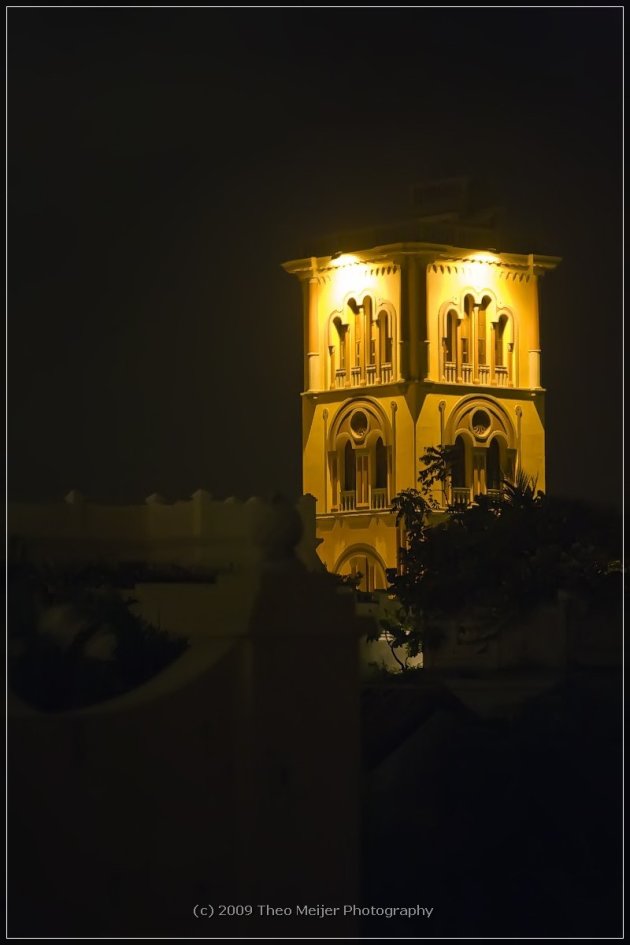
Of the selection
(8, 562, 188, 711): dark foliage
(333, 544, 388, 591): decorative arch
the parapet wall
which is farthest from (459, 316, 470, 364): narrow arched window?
(8, 562, 188, 711): dark foliage

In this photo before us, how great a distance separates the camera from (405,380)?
1886 inches

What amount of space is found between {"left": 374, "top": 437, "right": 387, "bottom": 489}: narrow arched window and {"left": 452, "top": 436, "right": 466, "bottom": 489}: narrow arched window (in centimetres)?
157

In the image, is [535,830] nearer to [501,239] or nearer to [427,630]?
[427,630]

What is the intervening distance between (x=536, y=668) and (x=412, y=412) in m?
15.2

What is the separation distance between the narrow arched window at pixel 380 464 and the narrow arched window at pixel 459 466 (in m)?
1.57

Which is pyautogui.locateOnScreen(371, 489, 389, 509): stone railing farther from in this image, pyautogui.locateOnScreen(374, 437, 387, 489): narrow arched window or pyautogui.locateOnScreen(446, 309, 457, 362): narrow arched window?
pyautogui.locateOnScreen(446, 309, 457, 362): narrow arched window

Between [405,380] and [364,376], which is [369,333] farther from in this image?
[405,380]

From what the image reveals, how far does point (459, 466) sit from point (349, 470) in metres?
2.61

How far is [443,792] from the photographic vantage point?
23.1 meters

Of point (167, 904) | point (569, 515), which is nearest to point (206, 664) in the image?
point (167, 904)

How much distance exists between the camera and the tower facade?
47.8 meters

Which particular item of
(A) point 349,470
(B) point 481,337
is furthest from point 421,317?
(A) point 349,470

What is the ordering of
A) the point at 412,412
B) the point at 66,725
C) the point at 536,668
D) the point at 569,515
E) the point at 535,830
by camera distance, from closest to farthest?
1. the point at 66,725
2. the point at 535,830
3. the point at 536,668
4. the point at 569,515
5. the point at 412,412

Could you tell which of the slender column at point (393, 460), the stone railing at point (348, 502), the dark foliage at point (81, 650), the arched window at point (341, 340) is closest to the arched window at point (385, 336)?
the arched window at point (341, 340)
